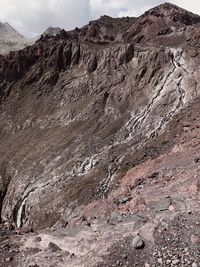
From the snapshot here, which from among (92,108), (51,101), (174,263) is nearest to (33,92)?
(51,101)

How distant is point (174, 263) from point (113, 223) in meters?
4.59

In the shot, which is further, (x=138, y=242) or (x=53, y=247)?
(x=53, y=247)

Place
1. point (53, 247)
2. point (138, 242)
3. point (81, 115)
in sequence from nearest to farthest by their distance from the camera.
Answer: point (138, 242), point (53, 247), point (81, 115)

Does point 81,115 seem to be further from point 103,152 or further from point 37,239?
point 37,239

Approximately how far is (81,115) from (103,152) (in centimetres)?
1194

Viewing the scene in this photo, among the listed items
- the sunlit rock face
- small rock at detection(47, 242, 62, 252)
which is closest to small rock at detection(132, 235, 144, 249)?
small rock at detection(47, 242, 62, 252)

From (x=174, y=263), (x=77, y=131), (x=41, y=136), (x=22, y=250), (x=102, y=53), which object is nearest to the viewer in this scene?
(x=174, y=263)

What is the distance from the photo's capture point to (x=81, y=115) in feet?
168

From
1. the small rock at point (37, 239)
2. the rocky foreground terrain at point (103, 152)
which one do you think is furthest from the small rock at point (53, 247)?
the small rock at point (37, 239)

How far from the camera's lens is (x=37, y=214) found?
37344 mm

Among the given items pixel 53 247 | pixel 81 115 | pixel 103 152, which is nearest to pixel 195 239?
pixel 53 247

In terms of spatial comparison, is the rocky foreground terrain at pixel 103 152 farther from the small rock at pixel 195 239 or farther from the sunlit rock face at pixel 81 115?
the sunlit rock face at pixel 81 115

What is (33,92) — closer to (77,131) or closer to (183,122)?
(77,131)

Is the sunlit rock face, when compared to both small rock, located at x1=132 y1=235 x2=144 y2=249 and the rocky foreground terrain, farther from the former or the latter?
small rock, located at x1=132 y1=235 x2=144 y2=249
